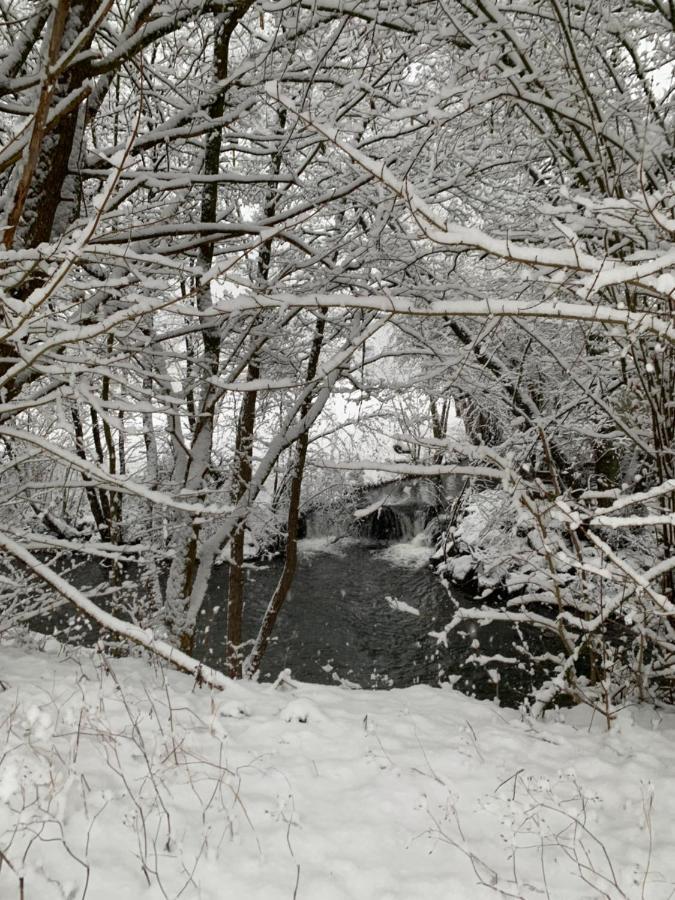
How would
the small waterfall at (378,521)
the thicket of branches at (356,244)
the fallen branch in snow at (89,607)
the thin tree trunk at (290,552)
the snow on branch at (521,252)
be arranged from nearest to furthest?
the snow on branch at (521,252)
the thicket of branches at (356,244)
the fallen branch in snow at (89,607)
the thin tree trunk at (290,552)
the small waterfall at (378,521)

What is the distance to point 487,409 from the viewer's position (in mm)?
7102

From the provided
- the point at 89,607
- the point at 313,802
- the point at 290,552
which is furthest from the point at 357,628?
the point at 313,802

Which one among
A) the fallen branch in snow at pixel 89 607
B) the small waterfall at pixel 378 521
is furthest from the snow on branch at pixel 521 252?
the small waterfall at pixel 378 521

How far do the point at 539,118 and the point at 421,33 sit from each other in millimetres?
1450

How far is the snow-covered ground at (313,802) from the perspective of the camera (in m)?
1.92

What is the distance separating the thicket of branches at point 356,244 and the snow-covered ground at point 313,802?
51cm

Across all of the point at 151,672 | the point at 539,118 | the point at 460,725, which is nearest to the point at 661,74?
the point at 539,118

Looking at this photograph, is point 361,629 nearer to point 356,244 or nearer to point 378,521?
point 378,521

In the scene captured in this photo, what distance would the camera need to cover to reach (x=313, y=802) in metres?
2.35

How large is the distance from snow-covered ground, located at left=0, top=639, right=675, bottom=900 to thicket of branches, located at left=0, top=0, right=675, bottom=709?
508mm

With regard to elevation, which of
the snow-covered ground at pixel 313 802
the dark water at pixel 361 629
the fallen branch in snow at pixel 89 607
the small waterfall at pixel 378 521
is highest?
the fallen branch in snow at pixel 89 607

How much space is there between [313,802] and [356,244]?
4967 millimetres

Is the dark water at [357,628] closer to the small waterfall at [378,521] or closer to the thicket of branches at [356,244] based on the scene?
the small waterfall at [378,521]

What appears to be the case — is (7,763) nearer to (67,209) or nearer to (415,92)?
(67,209)
